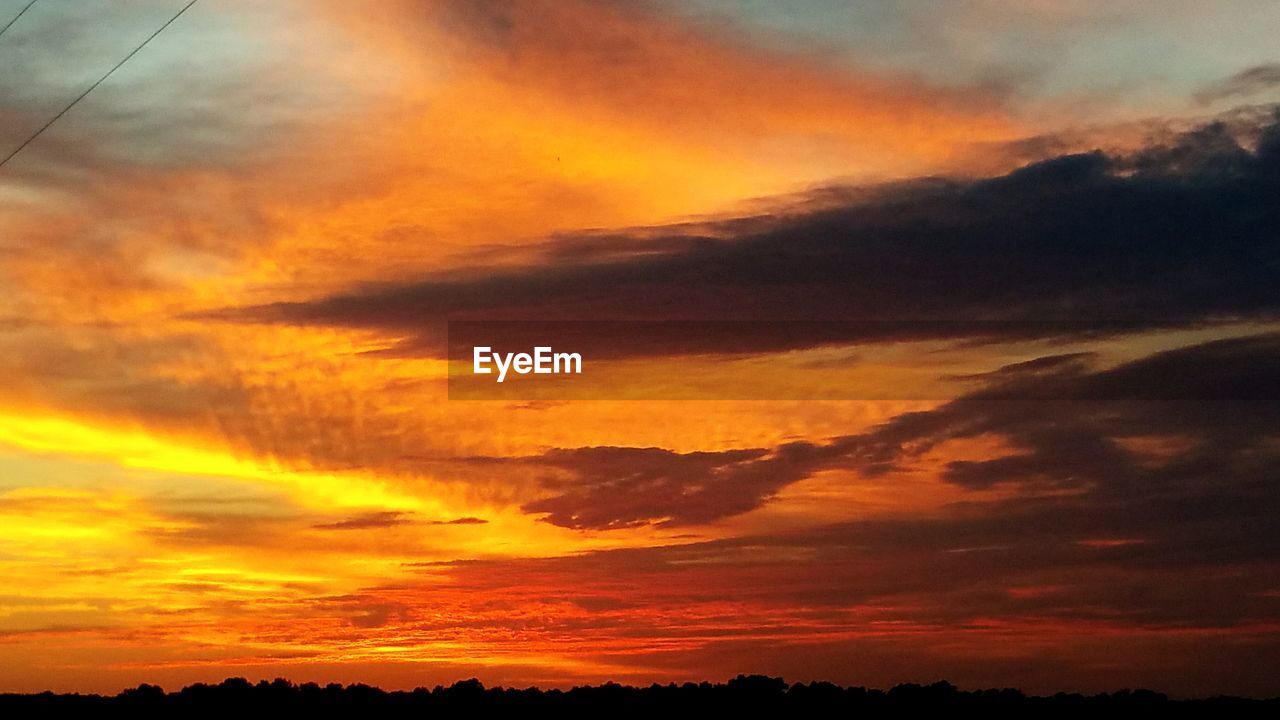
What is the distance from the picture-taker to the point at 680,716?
4766 centimetres

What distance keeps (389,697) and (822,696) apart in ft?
37.6

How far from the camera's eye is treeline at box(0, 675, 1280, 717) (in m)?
48.4

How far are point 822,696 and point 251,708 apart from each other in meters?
15.0

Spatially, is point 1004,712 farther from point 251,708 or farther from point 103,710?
point 103,710

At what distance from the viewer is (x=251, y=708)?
49688 mm

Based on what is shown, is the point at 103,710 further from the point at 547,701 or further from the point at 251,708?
the point at 547,701

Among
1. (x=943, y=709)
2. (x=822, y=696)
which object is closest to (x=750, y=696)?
(x=822, y=696)

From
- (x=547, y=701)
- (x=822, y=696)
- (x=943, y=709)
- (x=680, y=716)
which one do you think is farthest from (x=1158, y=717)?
(x=547, y=701)

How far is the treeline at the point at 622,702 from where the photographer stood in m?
48.4

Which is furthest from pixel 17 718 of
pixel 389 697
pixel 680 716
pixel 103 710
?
pixel 680 716

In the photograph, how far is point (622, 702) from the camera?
163 feet

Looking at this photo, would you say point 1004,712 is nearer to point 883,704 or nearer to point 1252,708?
point 883,704

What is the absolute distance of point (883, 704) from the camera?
48594mm

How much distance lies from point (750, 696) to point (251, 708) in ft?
43.1
